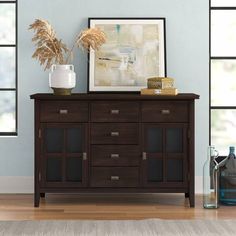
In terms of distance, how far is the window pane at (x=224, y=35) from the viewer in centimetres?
612

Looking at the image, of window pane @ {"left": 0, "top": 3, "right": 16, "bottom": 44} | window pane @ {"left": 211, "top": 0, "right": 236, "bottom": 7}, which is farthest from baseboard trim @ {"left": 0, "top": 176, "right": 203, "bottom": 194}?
window pane @ {"left": 211, "top": 0, "right": 236, "bottom": 7}

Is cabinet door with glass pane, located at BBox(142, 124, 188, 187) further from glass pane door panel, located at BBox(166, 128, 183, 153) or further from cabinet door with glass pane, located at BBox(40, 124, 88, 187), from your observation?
cabinet door with glass pane, located at BBox(40, 124, 88, 187)

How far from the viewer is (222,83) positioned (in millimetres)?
6145

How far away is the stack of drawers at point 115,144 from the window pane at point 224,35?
1.07 metres

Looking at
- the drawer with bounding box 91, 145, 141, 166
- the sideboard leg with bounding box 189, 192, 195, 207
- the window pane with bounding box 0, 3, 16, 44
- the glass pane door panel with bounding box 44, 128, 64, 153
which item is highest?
the window pane with bounding box 0, 3, 16, 44

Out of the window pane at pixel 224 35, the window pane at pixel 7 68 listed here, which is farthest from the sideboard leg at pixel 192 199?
the window pane at pixel 7 68

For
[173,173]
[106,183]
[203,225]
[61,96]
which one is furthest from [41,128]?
[203,225]

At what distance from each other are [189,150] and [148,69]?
2.74 feet

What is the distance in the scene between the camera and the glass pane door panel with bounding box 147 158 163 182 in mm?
5469

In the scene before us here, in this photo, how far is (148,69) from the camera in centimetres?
592

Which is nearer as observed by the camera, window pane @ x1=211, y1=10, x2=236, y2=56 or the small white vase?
the small white vase

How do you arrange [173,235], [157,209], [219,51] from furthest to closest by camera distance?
[219,51] < [157,209] < [173,235]

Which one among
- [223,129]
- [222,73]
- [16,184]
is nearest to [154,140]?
[223,129]

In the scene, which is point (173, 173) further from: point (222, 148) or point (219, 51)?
point (219, 51)
